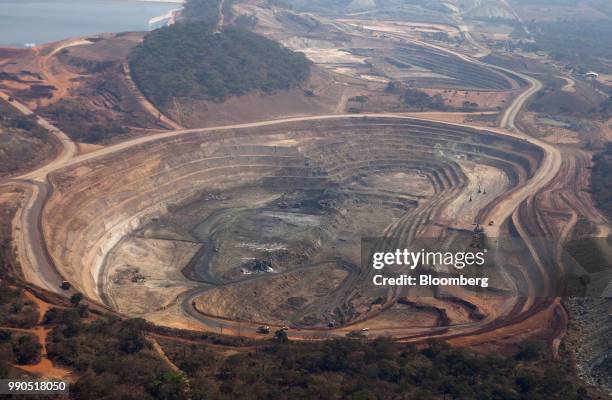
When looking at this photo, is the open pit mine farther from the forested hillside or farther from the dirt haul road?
the forested hillside

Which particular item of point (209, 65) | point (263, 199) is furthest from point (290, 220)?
point (209, 65)

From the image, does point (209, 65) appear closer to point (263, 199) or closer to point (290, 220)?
point (263, 199)

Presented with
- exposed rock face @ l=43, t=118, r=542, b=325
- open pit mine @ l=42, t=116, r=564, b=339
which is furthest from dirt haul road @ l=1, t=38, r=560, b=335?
exposed rock face @ l=43, t=118, r=542, b=325

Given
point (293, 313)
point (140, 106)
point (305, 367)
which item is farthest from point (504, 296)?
point (140, 106)

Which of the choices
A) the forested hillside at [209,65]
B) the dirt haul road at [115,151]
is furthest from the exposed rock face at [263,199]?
the forested hillside at [209,65]

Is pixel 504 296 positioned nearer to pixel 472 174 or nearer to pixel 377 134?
pixel 472 174

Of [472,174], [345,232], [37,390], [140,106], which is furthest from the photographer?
[140,106]

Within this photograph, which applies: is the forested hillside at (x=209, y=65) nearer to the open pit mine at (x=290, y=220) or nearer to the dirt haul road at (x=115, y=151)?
the dirt haul road at (x=115, y=151)
